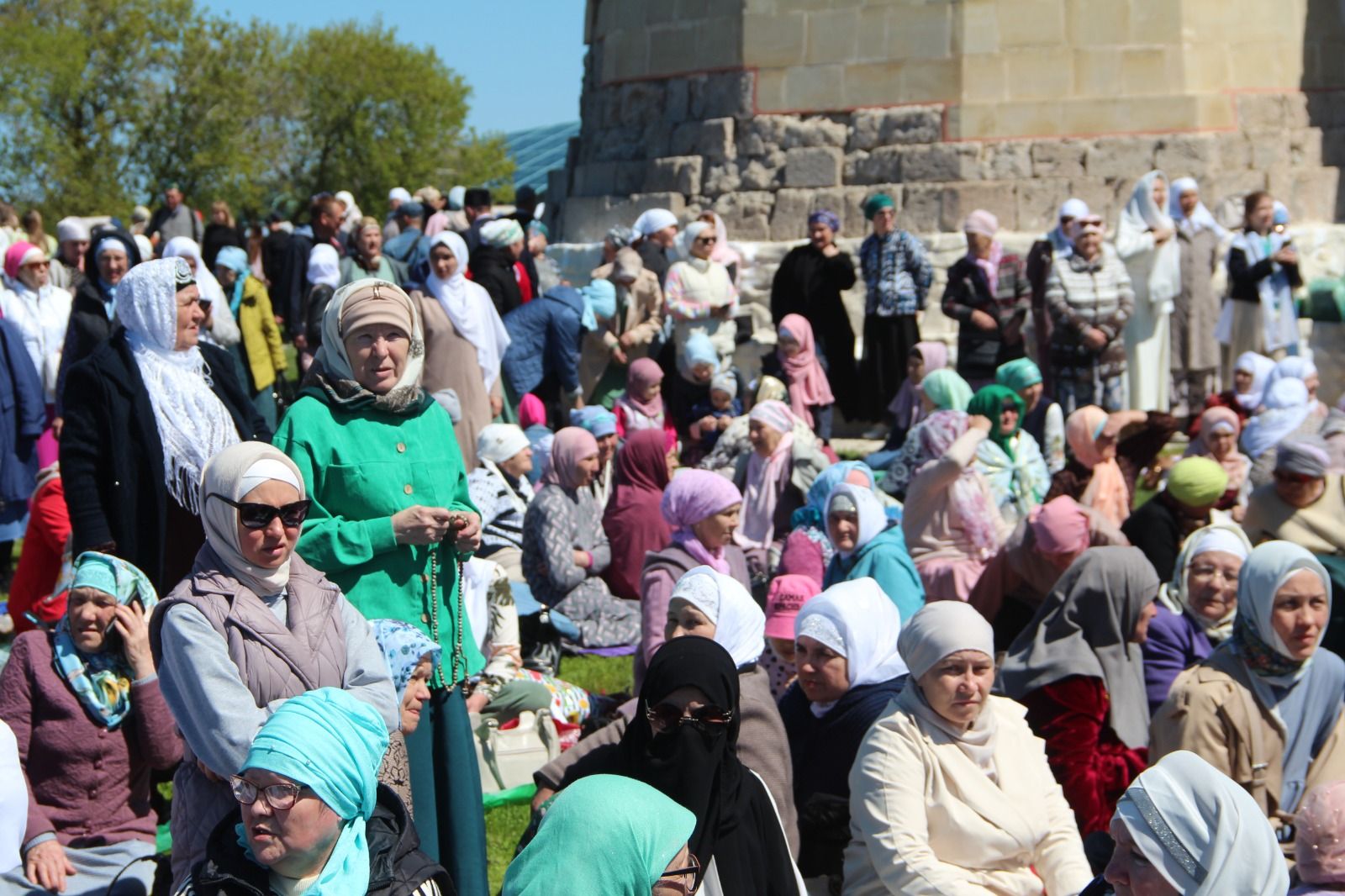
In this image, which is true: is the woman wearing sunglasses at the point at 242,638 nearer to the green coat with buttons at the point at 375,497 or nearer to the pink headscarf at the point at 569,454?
the green coat with buttons at the point at 375,497

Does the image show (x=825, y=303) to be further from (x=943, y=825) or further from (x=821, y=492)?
(x=943, y=825)

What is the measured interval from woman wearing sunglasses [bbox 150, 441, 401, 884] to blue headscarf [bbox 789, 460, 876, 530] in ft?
11.4

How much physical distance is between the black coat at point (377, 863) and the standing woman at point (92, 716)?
160 centimetres

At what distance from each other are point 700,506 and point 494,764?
1216 millimetres

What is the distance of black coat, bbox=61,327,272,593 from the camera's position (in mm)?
5324

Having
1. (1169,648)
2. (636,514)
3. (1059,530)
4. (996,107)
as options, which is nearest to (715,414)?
(636,514)

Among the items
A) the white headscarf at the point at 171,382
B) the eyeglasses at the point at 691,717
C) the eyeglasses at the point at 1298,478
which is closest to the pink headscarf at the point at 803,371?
the eyeglasses at the point at 1298,478

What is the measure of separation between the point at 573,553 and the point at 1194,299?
20.7ft

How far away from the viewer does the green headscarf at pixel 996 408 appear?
8391 millimetres

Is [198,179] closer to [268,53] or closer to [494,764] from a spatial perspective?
[268,53]

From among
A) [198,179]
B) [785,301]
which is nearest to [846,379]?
[785,301]

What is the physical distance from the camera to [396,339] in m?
4.55

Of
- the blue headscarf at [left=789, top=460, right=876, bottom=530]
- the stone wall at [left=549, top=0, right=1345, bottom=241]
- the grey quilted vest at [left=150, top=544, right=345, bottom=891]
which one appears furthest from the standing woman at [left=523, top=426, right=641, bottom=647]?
the stone wall at [left=549, top=0, right=1345, bottom=241]

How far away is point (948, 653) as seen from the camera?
14.5 feet
